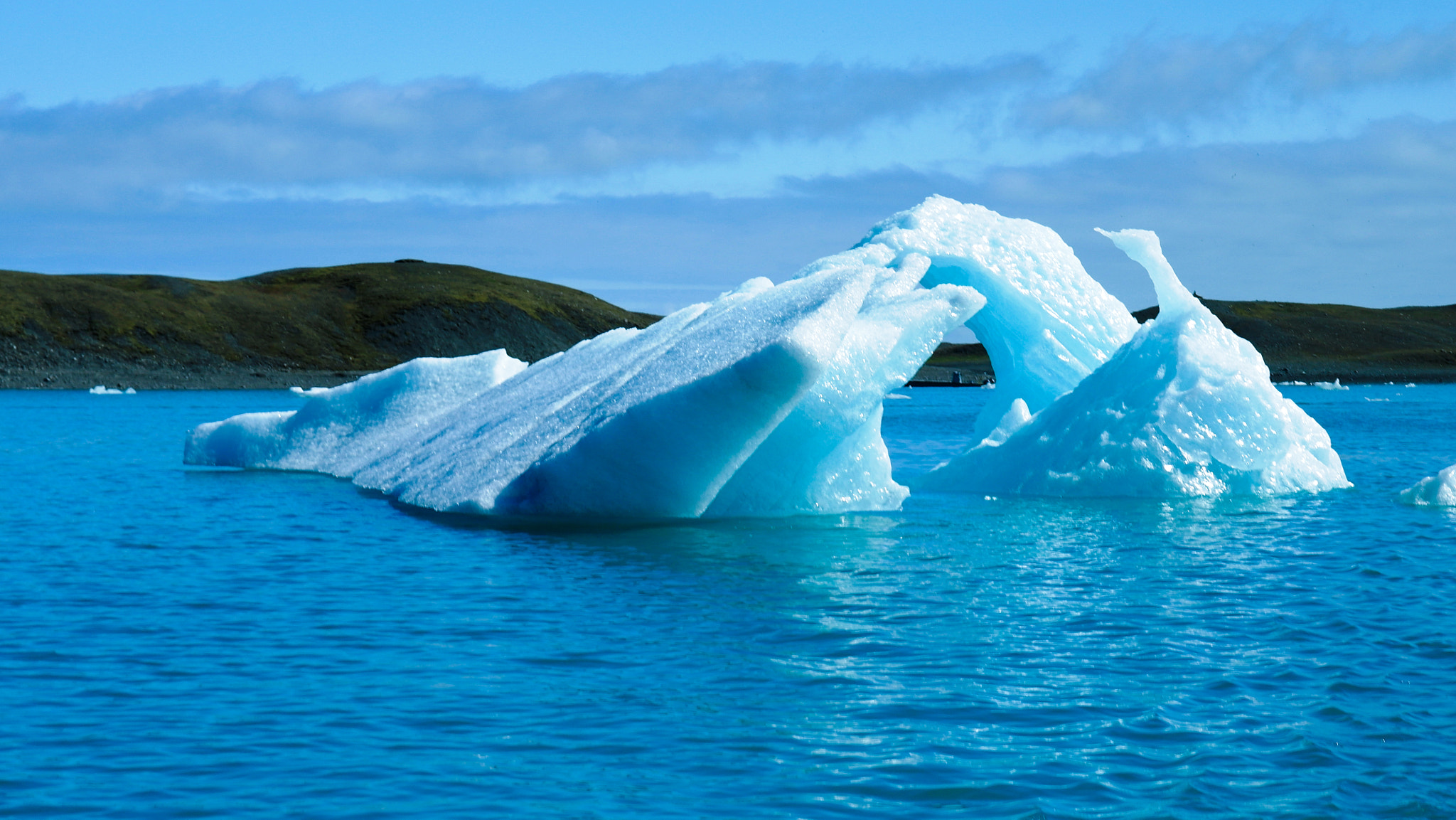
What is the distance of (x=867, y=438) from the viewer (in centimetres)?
1582

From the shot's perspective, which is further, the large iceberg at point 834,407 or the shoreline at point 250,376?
the shoreline at point 250,376

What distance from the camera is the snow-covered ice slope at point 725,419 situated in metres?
12.7

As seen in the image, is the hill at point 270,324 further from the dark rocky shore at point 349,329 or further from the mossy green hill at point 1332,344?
the mossy green hill at point 1332,344

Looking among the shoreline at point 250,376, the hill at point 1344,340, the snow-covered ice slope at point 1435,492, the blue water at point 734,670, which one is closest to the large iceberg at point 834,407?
the blue water at point 734,670

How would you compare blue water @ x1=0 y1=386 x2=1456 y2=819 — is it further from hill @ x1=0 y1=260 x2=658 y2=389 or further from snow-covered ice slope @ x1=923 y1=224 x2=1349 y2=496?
hill @ x1=0 y1=260 x2=658 y2=389

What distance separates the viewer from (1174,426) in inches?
667

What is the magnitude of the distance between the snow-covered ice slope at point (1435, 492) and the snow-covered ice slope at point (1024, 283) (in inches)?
178

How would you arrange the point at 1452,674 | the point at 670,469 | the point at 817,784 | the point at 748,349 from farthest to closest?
the point at 670,469 < the point at 748,349 < the point at 1452,674 < the point at 817,784

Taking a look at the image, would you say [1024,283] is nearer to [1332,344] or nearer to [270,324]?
[270,324]

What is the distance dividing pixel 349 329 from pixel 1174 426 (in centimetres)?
11378

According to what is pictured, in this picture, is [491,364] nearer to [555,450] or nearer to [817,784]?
[555,450]

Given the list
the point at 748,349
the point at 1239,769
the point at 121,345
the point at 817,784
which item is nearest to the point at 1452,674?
the point at 1239,769

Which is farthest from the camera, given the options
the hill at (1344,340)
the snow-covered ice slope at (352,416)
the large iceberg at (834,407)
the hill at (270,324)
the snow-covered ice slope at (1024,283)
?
the hill at (1344,340)

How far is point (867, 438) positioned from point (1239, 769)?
32.6 feet
